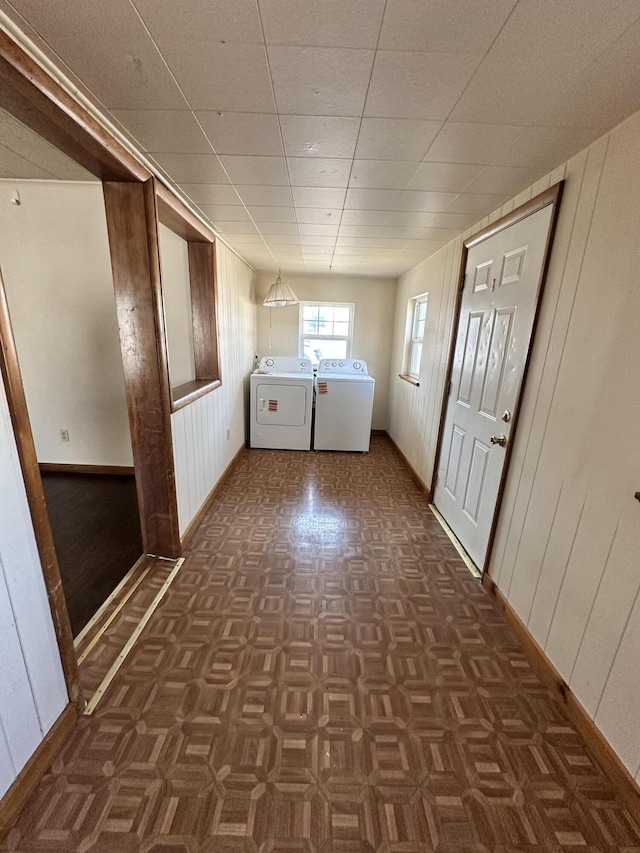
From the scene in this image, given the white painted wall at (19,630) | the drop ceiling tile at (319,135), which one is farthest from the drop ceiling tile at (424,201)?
the white painted wall at (19,630)

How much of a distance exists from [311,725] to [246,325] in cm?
370

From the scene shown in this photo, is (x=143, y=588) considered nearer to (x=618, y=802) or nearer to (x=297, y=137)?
(x=618, y=802)

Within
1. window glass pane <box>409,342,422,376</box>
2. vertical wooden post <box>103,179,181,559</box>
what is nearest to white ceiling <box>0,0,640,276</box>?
vertical wooden post <box>103,179,181,559</box>

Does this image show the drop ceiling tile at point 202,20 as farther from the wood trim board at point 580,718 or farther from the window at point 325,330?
the window at point 325,330

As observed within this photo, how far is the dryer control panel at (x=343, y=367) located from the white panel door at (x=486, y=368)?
187 centimetres

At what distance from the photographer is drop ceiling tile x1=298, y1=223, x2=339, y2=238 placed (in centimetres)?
248

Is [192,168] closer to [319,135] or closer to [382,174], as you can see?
[319,135]

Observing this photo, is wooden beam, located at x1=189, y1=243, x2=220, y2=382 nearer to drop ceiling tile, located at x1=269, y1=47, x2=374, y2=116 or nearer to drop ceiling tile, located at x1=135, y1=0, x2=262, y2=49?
drop ceiling tile, located at x1=269, y1=47, x2=374, y2=116

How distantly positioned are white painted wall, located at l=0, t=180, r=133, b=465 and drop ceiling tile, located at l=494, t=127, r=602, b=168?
275 cm

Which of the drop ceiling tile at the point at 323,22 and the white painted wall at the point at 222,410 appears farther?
the white painted wall at the point at 222,410

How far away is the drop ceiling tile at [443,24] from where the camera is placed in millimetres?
792

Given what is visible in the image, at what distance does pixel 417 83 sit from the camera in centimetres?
104

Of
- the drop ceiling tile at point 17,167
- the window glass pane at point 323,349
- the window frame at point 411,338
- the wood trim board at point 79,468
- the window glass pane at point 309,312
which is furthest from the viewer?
the window glass pane at point 323,349

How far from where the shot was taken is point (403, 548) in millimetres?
2336
